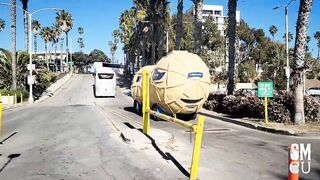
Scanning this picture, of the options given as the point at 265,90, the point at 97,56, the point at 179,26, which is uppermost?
the point at 97,56

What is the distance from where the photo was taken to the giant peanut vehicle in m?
20.2

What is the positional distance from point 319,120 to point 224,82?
53.5 m

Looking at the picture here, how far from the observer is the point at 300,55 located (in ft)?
61.2

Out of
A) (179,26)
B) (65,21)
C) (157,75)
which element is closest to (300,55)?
(157,75)

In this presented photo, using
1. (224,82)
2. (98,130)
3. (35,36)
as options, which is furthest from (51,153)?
(35,36)

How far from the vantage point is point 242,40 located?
112750 millimetres

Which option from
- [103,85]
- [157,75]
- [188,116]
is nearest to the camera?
[157,75]

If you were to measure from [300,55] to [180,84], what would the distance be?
558 cm

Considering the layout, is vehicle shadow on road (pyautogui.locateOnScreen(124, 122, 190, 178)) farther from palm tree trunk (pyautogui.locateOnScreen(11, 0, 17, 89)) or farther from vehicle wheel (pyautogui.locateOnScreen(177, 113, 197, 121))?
palm tree trunk (pyautogui.locateOnScreen(11, 0, 17, 89))

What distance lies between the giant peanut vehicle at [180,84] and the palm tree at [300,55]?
4385mm

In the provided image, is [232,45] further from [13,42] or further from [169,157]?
[13,42]

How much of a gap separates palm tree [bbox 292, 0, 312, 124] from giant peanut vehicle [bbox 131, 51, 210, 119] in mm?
4385

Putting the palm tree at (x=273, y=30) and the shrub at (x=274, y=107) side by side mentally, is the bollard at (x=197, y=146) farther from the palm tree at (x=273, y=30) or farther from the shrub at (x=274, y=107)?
the palm tree at (x=273, y=30)

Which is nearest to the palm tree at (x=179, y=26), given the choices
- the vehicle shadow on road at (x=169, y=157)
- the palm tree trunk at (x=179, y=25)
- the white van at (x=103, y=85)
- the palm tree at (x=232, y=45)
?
the palm tree trunk at (x=179, y=25)
